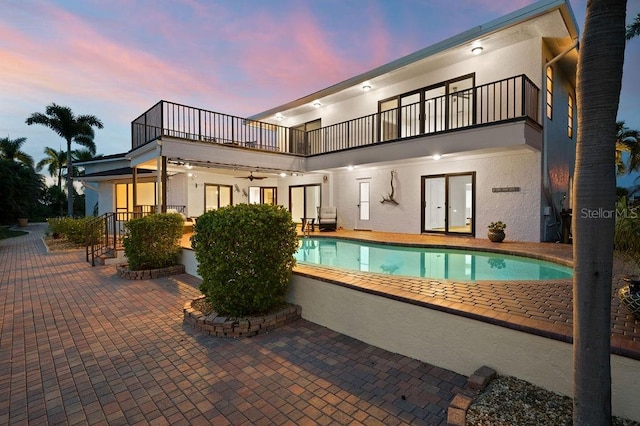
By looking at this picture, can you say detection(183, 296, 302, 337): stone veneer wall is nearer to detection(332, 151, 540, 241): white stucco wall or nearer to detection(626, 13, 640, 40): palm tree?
detection(332, 151, 540, 241): white stucco wall

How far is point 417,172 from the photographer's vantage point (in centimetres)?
1170

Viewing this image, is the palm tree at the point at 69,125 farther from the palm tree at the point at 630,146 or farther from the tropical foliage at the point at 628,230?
the palm tree at the point at 630,146

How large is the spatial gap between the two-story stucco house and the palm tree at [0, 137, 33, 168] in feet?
73.7

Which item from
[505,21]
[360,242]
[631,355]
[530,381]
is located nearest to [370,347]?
[530,381]

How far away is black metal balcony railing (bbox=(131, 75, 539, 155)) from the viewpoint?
8.79 meters

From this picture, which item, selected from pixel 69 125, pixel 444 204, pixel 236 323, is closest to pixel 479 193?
pixel 444 204

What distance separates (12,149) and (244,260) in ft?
122

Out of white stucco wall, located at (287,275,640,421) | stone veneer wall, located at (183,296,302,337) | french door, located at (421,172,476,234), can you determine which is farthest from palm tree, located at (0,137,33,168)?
white stucco wall, located at (287,275,640,421)

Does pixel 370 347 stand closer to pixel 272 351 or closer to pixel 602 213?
pixel 272 351

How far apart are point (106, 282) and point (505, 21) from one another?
38.0 feet

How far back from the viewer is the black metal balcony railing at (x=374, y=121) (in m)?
8.79

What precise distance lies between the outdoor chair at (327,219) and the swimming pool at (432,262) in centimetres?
305

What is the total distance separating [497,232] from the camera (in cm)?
884

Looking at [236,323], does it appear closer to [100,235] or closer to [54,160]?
[100,235]
